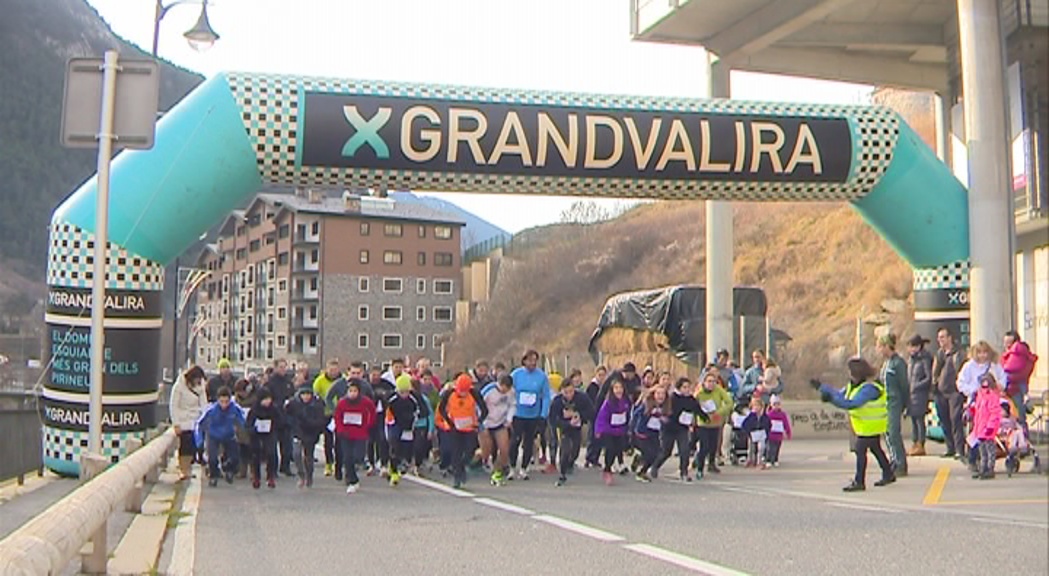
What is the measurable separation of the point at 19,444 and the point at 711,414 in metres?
10.9

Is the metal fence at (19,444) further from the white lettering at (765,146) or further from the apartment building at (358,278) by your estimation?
the apartment building at (358,278)

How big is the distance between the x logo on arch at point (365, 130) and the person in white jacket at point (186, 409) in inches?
145

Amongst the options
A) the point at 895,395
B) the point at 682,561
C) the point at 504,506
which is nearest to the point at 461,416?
the point at 504,506

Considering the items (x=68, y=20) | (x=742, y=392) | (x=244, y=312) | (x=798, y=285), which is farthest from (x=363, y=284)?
(x=68, y=20)

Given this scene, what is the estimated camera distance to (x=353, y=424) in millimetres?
14898

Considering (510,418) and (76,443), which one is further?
(510,418)

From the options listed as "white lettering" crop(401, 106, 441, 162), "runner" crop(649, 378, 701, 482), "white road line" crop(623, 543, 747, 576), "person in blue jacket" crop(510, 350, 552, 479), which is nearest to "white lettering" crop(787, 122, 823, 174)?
"runner" crop(649, 378, 701, 482)

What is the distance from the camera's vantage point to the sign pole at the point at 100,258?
9391 mm

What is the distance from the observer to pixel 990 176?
717 inches

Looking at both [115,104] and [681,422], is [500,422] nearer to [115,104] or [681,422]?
Answer: [681,422]

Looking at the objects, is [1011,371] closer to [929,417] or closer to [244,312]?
[929,417]

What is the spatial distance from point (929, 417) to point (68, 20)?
18923cm

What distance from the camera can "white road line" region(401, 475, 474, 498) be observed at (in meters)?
13.9

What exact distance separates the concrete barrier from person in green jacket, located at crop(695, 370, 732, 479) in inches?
377
